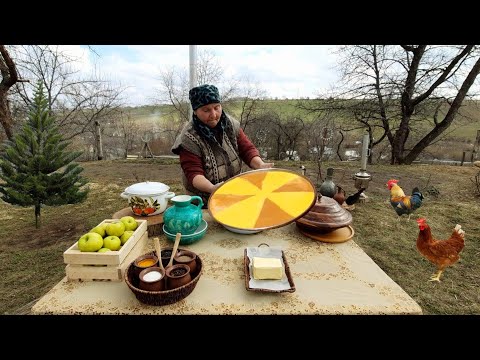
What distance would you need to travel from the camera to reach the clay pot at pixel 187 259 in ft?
4.34

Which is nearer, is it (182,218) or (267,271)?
(267,271)

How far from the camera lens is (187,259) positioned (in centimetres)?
136

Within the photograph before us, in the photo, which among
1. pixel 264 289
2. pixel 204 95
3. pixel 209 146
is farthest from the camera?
pixel 209 146

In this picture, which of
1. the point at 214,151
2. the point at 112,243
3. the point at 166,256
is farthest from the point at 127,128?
the point at 166,256

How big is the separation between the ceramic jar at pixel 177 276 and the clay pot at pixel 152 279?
3cm

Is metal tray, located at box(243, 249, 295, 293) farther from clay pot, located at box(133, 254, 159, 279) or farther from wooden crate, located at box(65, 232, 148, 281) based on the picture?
wooden crate, located at box(65, 232, 148, 281)

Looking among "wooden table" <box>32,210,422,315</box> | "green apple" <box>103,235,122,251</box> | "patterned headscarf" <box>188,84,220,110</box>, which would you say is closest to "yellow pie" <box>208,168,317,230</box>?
"wooden table" <box>32,210,422,315</box>

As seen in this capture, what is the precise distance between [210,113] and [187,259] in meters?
1.24

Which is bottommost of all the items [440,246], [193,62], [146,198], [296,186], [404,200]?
[404,200]

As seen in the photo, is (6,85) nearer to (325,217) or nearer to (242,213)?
(242,213)

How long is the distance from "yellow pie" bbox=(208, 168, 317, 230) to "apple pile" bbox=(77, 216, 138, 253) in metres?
0.52
